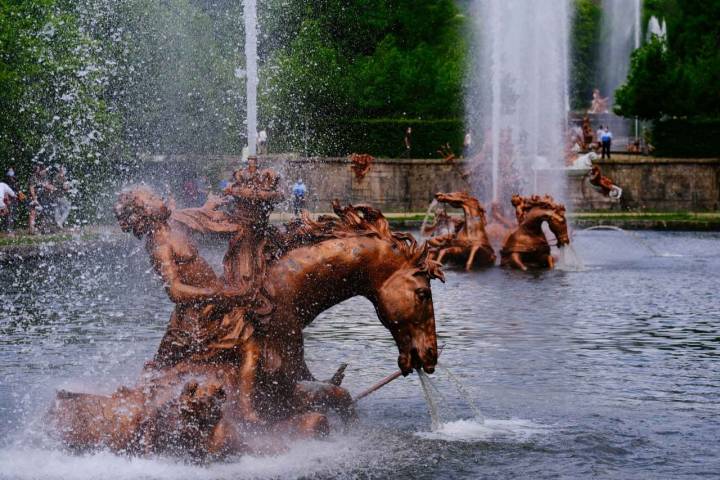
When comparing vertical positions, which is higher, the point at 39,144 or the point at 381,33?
the point at 381,33

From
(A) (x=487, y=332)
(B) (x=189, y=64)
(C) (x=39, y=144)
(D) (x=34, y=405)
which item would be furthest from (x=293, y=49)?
(D) (x=34, y=405)

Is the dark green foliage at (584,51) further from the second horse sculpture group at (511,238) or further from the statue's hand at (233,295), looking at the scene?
the statue's hand at (233,295)

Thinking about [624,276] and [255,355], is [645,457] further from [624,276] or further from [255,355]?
[624,276]

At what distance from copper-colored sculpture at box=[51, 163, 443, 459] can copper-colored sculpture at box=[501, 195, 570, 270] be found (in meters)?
12.7

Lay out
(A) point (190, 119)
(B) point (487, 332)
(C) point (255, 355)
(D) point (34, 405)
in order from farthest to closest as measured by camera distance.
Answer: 1. (A) point (190, 119)
2. (B) point (487, 332)
3. (D) point (34, 405)
4. (C) point (255, 355)

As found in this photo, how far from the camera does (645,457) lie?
7.26 m

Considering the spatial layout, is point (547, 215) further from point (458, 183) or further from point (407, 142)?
point (407, 142)

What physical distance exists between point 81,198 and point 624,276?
1475 cm

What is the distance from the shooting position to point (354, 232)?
290 inches

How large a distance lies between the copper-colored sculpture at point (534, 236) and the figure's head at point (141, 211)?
1312 cm

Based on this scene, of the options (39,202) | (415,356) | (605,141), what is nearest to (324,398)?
(415,356)

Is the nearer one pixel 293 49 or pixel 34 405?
pixel 34 405

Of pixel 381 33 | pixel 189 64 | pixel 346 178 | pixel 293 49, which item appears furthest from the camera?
pixel 381 33

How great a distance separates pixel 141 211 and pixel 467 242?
44.2 feet
